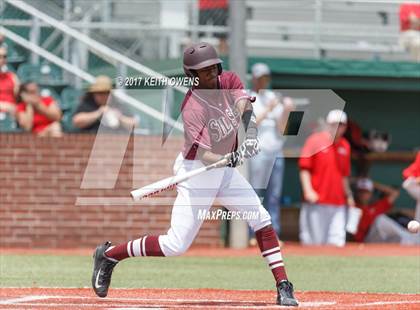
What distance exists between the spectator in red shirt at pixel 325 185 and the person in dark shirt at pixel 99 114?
2362mm

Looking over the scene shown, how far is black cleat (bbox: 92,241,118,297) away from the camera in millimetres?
7684

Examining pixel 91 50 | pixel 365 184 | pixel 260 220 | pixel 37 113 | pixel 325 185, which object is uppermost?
→ pixel 260 220

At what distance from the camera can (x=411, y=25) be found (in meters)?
15.9

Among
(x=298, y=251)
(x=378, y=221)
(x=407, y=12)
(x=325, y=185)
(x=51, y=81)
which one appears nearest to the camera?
(x=298, y=251)

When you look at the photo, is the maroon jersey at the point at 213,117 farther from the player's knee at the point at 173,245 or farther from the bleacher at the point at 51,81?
the bleacher at the point at 51,81

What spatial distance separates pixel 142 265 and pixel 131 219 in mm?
2383

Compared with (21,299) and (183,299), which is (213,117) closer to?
(183,299)

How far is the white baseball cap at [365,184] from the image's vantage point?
15695 mm

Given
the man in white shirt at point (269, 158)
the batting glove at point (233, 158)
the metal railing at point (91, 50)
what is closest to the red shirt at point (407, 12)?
the man in white shirt at point (269, 158)

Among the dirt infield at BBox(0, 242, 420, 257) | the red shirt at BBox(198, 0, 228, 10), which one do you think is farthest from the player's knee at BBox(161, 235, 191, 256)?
the red shirt at BBox(198, 0, 228, 10)

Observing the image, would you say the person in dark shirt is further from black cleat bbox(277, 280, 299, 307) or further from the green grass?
black cleat bbox(277, 280, 299, 307)

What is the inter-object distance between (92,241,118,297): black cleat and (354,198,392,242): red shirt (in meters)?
8.27

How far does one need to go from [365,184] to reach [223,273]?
5601mm

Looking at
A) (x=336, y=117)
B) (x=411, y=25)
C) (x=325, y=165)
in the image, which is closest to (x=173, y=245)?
(x=336, y=117)
